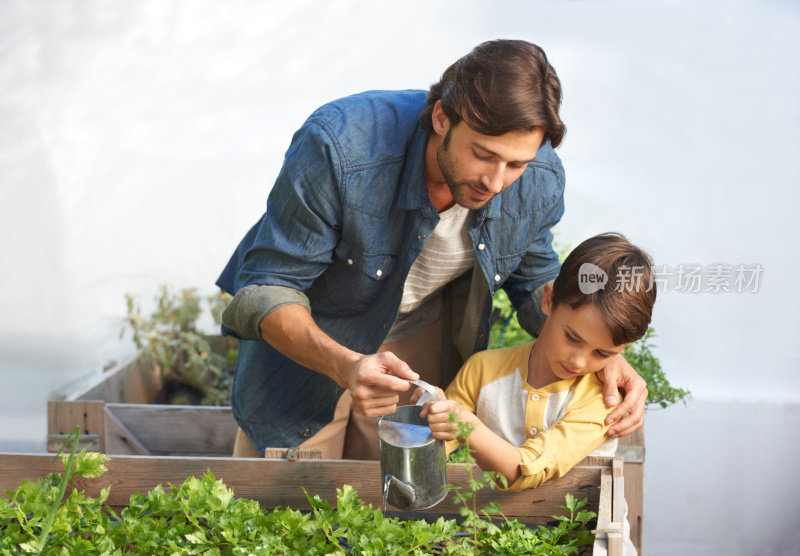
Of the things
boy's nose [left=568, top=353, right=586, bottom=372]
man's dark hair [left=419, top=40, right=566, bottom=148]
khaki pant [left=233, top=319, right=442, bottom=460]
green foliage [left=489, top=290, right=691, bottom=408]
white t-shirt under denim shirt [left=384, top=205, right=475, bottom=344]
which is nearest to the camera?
man's dark hair [left=419, top=40, right=566, bottom=148]

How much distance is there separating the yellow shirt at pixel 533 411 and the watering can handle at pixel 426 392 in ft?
0.68

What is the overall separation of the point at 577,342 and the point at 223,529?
734 mm

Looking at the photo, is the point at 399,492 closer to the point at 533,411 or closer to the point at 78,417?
the point at 533,411

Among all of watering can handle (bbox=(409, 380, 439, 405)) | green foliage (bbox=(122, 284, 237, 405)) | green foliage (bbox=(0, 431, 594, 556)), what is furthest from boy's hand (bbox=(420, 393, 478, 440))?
green foliage (bbox=(122, 284, 237, 405))

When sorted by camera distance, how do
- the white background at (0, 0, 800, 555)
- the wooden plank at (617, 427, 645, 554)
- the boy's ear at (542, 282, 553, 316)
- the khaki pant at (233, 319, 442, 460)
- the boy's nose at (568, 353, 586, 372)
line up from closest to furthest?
the boy's nose at (568, 353, 586, 372) < the boy's ear at (542, 282, 553, 316) < the khaki pant at (233, 319, 442, 460) < the wooden plank at (617, 427, 645, 554) < the white background at (0, 0, 800, 555)

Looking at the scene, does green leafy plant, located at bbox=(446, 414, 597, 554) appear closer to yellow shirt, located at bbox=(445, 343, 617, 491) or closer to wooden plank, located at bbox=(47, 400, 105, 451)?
yellow shirt, located at bbox=(445, 343, 617, 491)

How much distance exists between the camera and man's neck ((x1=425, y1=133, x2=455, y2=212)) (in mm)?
1729

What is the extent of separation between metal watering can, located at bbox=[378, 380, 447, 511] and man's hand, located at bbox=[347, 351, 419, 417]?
0.03 meters

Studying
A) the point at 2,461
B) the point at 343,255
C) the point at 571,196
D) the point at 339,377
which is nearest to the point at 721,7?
the point at 571,196

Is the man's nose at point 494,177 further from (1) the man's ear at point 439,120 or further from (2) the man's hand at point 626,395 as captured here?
(2) the man's hand at point 626,395

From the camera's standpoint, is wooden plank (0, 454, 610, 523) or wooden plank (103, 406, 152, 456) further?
wooden plank (103, 406, 152, 456)

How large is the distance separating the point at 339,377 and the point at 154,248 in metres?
2.71

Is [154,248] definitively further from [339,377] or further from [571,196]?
[339,377]

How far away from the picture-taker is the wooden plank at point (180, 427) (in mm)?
2590
